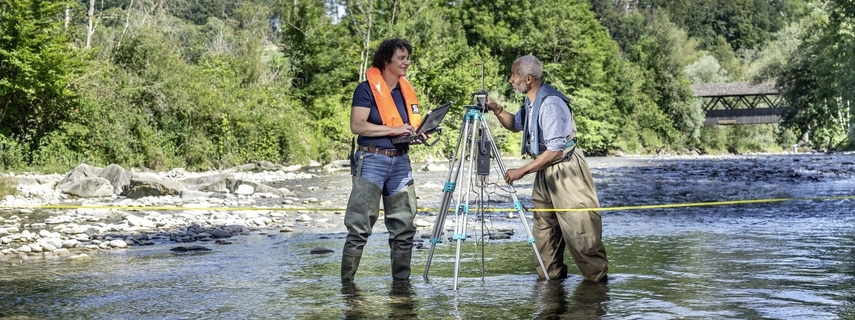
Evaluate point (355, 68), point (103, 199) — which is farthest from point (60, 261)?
point (355, 68)

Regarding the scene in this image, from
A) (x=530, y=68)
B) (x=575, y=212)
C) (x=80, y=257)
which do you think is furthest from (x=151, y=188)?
(x=575, y=212)

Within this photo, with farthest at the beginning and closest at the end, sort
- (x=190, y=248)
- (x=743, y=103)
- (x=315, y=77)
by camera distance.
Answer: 1. (x=743, y=103)
2. (x=315, y=77)
3. (x=190, y=248)

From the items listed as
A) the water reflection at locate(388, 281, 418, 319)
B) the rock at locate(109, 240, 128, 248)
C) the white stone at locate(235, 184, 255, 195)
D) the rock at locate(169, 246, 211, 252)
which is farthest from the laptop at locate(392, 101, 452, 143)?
the white stone at locate(235, 184, 255, 195)

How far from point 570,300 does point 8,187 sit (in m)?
15.8

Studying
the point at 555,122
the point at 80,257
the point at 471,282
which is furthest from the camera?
the point at 80,257

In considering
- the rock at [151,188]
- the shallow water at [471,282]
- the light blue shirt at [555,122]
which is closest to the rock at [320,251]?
the shallow water at [471,282]

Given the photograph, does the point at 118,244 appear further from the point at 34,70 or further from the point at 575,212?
the point at 34,70

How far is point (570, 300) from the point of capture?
7.01 meters

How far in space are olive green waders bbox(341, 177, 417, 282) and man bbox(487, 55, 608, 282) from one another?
3.46 feet

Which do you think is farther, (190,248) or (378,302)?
(190,248)

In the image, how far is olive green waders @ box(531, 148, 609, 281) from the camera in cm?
769

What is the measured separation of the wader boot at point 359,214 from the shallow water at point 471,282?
12.3 inches

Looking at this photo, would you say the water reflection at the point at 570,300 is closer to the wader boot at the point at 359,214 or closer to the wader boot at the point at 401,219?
the wader boot at the point at 401,219

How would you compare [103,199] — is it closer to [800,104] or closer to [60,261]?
[60,261]
